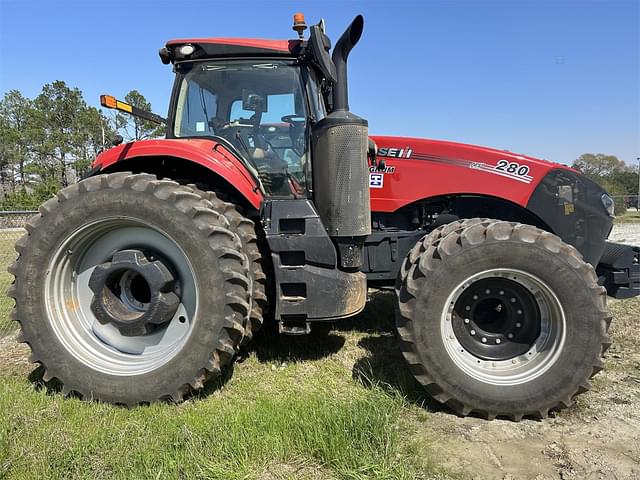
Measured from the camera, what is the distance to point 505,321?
112 inches

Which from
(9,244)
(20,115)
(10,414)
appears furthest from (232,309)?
(20,115)

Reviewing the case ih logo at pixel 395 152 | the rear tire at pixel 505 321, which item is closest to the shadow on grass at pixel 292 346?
the rear tire at pixel 505 321

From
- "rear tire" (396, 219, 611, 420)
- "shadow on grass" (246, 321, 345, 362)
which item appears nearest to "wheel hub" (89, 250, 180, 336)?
"shadow on grass" (246, 321, 345, 362)

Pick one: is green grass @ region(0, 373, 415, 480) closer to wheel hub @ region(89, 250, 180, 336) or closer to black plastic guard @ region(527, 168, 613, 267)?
wheel hub @ region(89, 250, 180, 336)

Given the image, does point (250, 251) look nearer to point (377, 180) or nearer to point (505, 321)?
point (377, 180)

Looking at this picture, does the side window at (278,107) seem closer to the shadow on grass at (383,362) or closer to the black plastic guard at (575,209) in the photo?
the shadow on grass at (383,362)

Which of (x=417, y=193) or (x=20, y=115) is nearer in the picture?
(x=417, y=193)

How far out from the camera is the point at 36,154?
35750 mm

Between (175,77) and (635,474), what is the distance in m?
3.73

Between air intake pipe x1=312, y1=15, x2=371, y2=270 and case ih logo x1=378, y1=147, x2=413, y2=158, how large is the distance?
663mm

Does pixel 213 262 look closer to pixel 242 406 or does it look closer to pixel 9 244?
pixel 242 406

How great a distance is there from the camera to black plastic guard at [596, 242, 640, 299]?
352 cm

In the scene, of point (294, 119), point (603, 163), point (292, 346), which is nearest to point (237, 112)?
point (294, 119)

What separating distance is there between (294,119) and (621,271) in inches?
113
